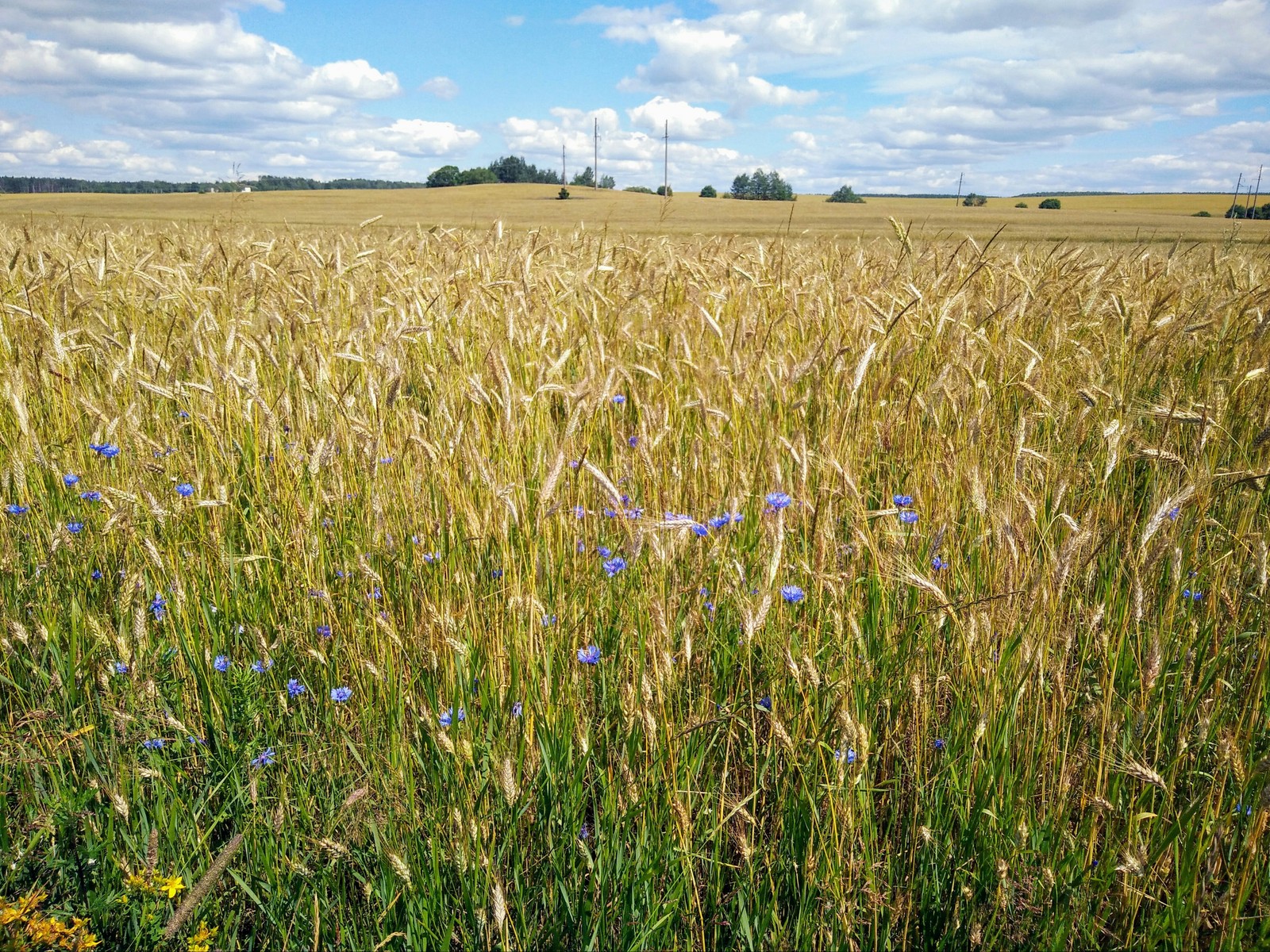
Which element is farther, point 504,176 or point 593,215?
point 504,176

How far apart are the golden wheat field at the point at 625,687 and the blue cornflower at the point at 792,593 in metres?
0.01

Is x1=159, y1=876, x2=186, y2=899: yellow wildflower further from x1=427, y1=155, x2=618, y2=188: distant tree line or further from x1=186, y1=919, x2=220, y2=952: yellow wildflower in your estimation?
x1=427, y1=155, x2=618, y2=188: distant tree line

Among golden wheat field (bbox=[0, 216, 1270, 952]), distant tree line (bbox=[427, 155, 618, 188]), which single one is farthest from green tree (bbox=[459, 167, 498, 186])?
golden wheat field (bbox=[0, 216, 1270, 952])

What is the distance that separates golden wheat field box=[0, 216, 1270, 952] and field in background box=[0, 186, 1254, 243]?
20245 mm

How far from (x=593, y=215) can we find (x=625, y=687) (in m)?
34.3

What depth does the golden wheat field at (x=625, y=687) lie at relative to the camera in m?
1.21

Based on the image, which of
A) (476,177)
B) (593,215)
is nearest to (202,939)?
(593,215)

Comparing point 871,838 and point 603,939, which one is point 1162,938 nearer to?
point 871,838

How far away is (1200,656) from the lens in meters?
1.64

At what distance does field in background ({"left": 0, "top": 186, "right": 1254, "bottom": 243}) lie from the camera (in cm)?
2612

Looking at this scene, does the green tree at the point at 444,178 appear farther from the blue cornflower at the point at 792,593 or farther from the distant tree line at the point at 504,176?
the blue cornflower at the point at 792,593

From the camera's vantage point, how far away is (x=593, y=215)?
110 ft

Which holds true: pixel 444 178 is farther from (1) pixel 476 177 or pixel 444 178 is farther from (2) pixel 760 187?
(2) pixel 760 187

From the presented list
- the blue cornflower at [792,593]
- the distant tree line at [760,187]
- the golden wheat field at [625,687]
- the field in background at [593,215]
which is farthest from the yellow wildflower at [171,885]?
the distant tree line at [760,187]
